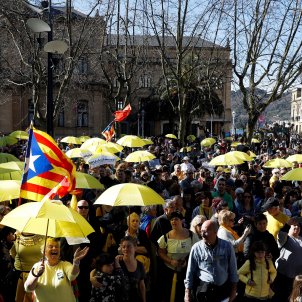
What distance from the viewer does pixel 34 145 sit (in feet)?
21.9

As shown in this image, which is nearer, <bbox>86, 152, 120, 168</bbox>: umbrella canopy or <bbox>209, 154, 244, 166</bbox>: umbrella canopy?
<bbox>86, 152, 120, 168</bbox>: umbrella canopy

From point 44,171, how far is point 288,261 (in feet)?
10.9

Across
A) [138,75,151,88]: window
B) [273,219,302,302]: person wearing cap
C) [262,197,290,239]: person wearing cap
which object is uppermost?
[138,75,151,88]: window

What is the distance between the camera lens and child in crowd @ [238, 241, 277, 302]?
20.0ft

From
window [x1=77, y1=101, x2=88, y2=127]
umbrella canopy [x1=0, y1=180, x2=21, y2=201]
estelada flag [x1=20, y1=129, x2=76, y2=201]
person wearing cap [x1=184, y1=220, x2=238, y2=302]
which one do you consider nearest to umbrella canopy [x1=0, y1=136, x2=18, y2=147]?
umbrella canopy [x1=0, y1=180, x2=21, y2=201]

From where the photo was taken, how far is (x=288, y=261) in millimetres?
6777

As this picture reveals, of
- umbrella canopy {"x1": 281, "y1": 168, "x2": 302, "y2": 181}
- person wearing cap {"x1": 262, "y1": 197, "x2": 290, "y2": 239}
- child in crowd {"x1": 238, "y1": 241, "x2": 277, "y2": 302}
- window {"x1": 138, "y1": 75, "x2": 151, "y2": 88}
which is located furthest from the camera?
window {"x1": 138, "y1": 75, "x2": 151, "y2": 88}

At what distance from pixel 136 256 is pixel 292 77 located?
1513cm

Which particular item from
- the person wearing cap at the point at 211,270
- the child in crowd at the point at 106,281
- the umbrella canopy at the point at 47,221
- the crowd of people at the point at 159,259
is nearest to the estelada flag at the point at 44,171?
the crowd of people at the point at 159,259

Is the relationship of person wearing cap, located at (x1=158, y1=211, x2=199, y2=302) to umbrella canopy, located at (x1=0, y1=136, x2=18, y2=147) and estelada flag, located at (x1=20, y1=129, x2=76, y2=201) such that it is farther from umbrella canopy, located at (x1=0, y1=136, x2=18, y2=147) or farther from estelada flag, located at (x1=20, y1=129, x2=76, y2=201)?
umbrella canopy, located at (x1=0, y1=136, x2=18, y2=147)

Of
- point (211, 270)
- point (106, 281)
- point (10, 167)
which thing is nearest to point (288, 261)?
point (211, 270)

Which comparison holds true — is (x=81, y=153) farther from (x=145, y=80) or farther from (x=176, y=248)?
(x=145, y=80)

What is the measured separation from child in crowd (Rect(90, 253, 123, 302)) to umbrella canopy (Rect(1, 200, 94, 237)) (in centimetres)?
35

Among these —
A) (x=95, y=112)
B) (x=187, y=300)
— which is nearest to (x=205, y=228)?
(x=187, y=300)
